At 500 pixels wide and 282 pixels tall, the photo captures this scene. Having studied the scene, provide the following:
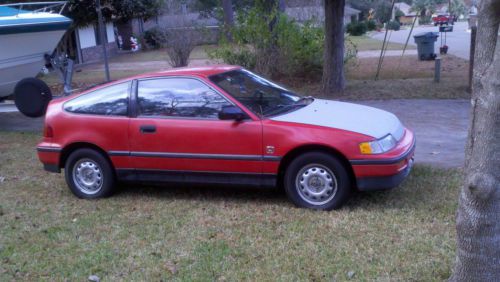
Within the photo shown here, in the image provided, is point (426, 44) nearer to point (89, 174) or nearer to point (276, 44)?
point (276, 44)

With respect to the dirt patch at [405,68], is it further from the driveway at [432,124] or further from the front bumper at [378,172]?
the front bumper at [378,172]

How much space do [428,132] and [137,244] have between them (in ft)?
19.4

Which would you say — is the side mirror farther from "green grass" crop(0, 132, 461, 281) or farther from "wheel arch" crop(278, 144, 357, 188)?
"green grass" crop(0, 132, 461, 281)

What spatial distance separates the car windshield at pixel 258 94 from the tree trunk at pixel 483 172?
2.85 m

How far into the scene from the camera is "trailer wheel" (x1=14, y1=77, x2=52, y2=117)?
10.5 meters

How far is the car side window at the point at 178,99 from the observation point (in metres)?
6.49

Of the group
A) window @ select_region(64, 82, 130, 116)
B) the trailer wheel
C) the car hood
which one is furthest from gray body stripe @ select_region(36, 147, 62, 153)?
the trailer wheel

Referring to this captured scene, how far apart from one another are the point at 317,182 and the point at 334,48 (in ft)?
28.2

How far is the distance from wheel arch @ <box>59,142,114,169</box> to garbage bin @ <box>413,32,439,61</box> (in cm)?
1765

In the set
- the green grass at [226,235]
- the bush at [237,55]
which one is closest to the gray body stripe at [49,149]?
the green grass at [226,235]

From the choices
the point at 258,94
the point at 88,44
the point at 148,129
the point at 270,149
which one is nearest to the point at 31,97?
the point at 148,129

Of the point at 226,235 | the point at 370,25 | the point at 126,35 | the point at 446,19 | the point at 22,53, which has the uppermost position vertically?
the point at 22,53

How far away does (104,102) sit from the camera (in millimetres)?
6934

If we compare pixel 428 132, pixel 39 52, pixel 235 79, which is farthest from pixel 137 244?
pixel 39 52
